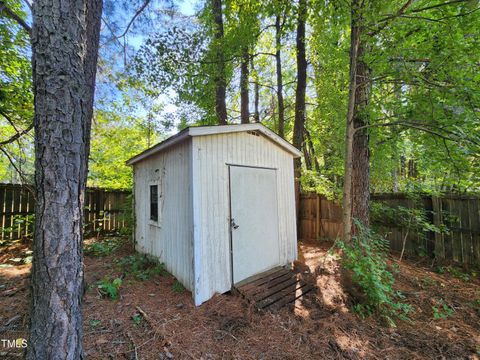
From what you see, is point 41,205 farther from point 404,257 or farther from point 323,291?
point 404,257

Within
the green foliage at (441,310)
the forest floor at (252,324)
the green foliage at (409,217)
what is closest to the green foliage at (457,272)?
the forest floor at (252,324)

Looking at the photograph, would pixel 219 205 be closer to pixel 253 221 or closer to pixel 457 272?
pixel 253 221

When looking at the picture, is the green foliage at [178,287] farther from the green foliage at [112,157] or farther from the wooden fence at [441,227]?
the green foliage at [112,157]

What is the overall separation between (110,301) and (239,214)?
227 centimetres

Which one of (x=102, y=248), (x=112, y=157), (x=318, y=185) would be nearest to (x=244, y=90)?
(x=318, y=185)

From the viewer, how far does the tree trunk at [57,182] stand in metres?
1.59

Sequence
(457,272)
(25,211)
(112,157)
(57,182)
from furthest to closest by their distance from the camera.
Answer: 1. (112,157)
2. (25,211)
3. (457,272)
4. (57,182)

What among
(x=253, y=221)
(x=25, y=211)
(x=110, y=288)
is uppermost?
(x=25, y=211)

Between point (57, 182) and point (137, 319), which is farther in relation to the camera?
point (137, 319)

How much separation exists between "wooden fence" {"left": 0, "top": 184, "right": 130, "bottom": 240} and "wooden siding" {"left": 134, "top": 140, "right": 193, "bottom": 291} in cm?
200

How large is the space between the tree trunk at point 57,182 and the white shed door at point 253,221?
2300mm

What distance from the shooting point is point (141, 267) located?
4.48 m

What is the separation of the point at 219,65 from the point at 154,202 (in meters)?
4.65

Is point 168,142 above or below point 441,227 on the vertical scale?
above
